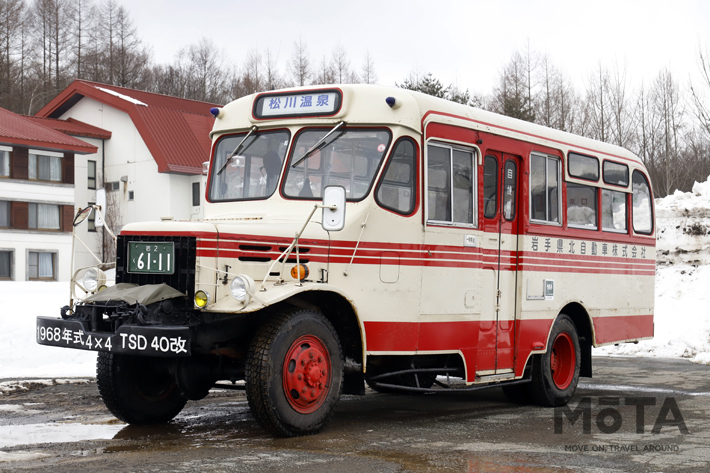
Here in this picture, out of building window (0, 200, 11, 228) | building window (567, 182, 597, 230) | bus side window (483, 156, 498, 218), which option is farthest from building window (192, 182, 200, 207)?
bus side window (483, 156, 498, 218)

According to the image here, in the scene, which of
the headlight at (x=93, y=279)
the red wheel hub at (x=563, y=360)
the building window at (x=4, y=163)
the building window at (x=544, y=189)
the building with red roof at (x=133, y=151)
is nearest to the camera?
the headlight at (x=93, y=279)

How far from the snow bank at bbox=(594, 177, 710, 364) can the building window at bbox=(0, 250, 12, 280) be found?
30.3m

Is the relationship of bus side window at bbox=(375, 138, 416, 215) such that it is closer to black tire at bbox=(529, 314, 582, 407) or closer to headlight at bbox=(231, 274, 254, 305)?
headlight at bbox=(231, 274, 254, 305)

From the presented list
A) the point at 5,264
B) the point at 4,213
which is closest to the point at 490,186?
the point at 5,264

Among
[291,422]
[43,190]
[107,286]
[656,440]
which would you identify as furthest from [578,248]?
[43,190]

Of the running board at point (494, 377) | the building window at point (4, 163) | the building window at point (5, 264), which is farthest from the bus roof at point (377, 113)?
the building window at point (5, 264)

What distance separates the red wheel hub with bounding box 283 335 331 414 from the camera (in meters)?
7.80

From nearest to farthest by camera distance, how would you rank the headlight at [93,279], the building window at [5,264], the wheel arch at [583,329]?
the headlight at [93,279]
the wheel arch at [583,329]
the building window at [5,264]

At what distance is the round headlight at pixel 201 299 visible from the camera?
24.7 feet

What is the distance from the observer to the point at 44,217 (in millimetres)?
44406

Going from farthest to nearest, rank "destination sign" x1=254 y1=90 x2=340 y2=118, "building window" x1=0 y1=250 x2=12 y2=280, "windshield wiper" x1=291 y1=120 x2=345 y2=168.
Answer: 1. "building window" x1=0 y1=250 x2=12 y2=280
2. "destination sign" x1=254 y1=90 x2=340 y2=118
3. "windshield wiper" x1=291 y1=120 x2=345 y2=168

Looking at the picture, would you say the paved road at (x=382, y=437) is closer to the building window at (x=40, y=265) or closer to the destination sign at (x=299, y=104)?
the destination sign at (x=299, y=104)

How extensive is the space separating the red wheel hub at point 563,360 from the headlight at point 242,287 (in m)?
5.47

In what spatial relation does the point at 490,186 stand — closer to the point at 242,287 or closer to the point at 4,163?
the point at 242,287
